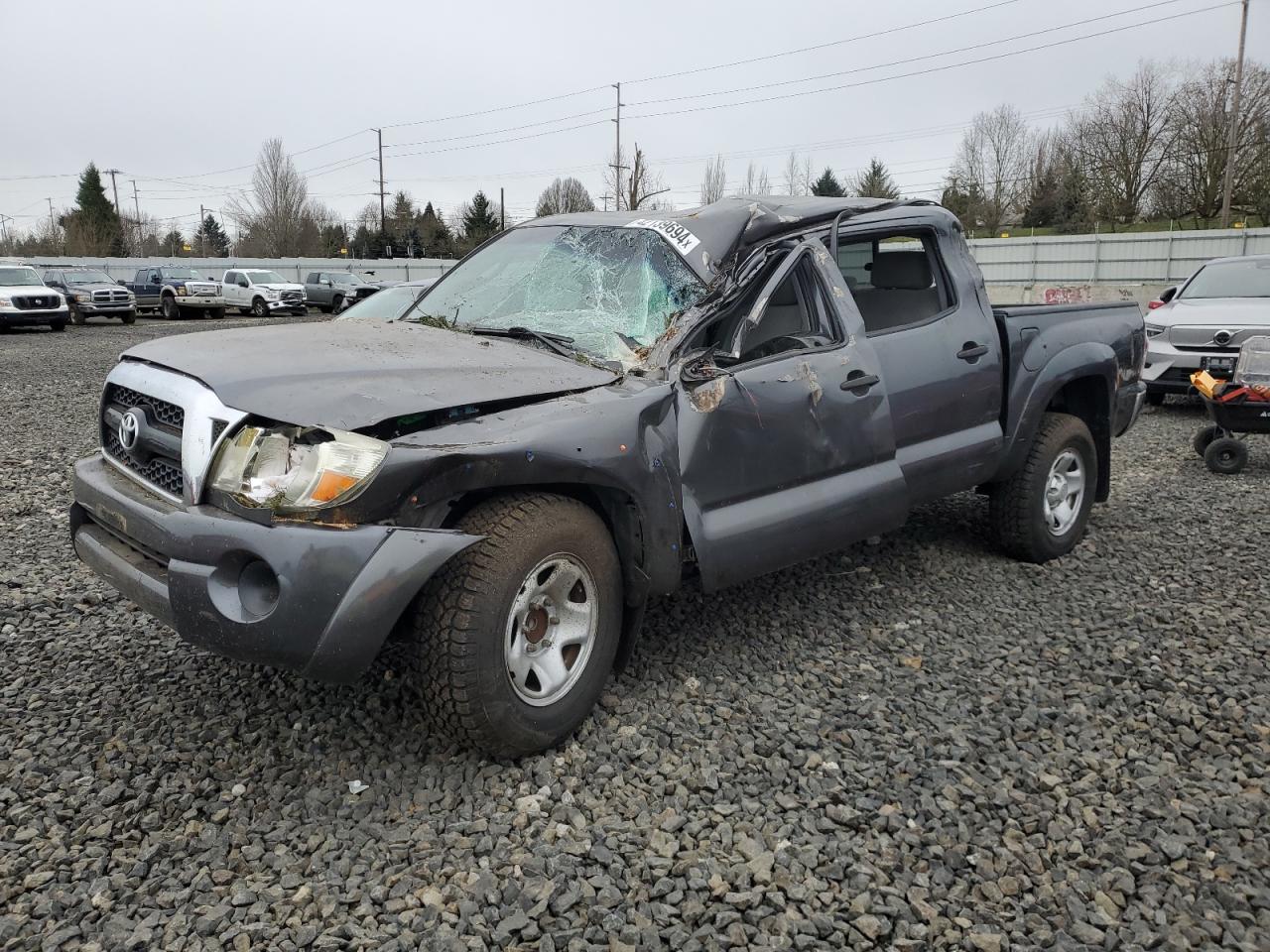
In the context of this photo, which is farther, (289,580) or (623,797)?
(623,797)

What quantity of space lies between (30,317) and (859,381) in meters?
24.5

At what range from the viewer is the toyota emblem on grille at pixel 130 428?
317 cm

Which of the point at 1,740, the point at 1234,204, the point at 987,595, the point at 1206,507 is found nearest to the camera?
the point at 1,740

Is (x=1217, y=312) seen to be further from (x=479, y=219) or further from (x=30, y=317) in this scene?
(x=479, y=219)

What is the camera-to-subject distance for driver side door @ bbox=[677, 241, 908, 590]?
3.40 m

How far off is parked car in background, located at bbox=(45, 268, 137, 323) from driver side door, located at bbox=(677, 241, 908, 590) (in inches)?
1083

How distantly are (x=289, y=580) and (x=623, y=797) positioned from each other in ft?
3.90

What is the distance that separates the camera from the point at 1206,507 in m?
6.35

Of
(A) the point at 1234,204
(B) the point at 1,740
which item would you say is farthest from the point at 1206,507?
(A) the point at 1234,204

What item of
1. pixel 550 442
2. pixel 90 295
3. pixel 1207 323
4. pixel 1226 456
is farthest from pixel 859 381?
pixel 90 295

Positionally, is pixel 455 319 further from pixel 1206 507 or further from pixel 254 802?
pixel 1206 507

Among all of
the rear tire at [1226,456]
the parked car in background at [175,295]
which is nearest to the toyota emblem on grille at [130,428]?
the rear tire at [1226,456]

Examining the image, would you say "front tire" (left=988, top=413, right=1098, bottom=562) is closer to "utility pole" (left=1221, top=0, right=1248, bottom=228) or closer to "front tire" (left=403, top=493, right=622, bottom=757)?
"front tire" (left=403, top=493, right=622, bottom=757)

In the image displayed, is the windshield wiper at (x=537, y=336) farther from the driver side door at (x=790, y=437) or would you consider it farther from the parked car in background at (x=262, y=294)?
the parked car in background at (x=262, y=294)
